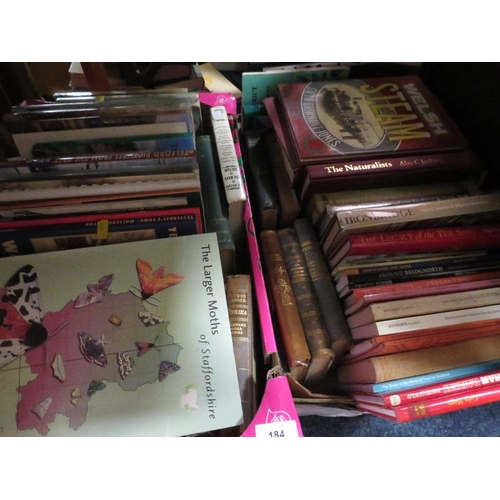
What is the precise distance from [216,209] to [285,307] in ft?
0.72

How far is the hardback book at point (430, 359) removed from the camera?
0.61 metres

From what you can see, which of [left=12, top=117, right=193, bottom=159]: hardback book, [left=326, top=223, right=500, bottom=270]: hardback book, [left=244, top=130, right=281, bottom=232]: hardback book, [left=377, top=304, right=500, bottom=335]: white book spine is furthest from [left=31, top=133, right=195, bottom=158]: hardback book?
[left=377, top=304, right=500, bottom=335]: white book spine

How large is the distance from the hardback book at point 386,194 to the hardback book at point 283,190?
0.05 m

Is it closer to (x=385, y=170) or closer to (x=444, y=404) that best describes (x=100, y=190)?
(x=385, y=170)

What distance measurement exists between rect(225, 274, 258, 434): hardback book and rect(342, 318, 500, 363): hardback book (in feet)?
0.62

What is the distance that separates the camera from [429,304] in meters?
0.60

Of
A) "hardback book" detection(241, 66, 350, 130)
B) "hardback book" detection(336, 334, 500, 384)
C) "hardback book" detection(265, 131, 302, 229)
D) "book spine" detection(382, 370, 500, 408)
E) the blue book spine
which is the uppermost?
"hardback book" detection(241, 66, 350, 130)

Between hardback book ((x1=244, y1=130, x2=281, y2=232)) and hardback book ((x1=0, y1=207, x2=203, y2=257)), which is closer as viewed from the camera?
hardback book ((x1=0, y1=207, x2=203, y2=257))

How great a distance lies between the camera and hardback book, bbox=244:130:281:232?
0.79 meters

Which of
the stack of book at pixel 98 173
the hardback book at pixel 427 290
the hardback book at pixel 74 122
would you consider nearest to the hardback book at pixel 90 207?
the stack of book at pixel 98 173

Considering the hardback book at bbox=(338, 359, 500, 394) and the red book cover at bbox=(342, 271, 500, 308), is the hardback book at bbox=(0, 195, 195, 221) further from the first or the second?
the hardback book at bbox=(338, 359, 500, 394)
